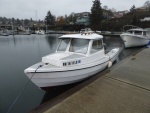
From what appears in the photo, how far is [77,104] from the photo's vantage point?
3980 mm

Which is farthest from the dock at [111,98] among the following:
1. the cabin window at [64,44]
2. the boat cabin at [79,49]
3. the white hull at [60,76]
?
the cabin window at [64,44]

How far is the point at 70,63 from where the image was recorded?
20.2 feet

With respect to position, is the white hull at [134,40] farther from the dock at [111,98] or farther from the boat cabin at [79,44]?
the dock at [111,98]

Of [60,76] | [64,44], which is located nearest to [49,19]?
[64,44]

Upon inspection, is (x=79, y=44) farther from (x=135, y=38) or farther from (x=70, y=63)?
(x=135, y=38)

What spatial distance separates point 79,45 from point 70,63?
167 cm

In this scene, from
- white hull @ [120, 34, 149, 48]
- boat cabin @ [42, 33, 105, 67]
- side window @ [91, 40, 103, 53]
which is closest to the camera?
boat cabin @ [42, 33, 105, 67]

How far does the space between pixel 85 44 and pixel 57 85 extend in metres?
2.58

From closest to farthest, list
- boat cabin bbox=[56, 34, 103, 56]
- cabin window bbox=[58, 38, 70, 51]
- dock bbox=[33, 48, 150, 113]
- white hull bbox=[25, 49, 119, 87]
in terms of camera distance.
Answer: dock bbox=[33, 48, 150, 113] → white hull bbox=[25, 49, 119, 87] → boat cabin bbox=[56, 34, 103, 56] → cabin window bbox=[58, 38, 70, 51]

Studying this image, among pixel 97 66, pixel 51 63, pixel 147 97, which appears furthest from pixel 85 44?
pixel 147 97

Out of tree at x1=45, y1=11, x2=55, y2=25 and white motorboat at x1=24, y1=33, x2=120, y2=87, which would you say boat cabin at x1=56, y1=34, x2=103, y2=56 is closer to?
white motorboat at x1=24, y1=33, x2=120, y2=87

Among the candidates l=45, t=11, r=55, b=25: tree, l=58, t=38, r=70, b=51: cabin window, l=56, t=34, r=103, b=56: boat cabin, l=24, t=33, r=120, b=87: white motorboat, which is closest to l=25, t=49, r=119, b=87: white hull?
l=24, t=33, r=120, b=87: white motorboat

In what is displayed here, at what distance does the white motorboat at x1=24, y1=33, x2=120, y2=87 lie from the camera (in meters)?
5.73

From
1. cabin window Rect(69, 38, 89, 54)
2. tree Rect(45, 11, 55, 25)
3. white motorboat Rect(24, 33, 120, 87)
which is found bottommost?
white motorboat Rect(24, 33, 120, 87)
